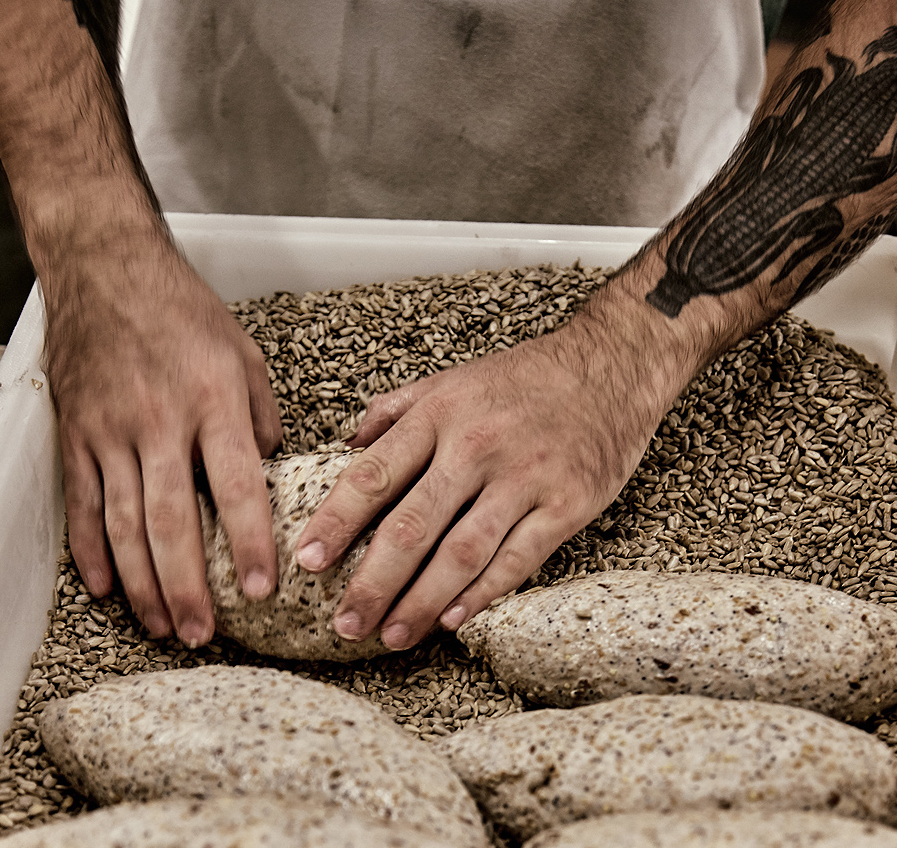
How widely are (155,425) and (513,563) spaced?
0.48m

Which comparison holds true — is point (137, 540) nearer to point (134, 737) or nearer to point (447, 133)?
point (134, 737)

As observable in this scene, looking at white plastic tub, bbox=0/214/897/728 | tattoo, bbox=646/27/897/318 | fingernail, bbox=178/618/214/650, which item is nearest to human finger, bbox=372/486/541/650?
fingernail, bbox=178/618/214/650

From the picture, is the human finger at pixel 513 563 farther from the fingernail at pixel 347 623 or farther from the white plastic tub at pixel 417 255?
the white plastic tub at pixel 417 255

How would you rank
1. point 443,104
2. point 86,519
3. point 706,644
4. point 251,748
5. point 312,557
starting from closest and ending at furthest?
point 251,748 < point 706,644 < point 312,557 < point 86,519 < point 443,104

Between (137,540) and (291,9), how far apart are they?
1.03 m

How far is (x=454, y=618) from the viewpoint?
102cm

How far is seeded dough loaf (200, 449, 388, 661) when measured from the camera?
3.32ft

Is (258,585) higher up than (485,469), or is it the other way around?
(485,469)

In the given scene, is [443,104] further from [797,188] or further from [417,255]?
[797,188]

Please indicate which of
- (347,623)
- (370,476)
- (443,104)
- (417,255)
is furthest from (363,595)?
(443,104)

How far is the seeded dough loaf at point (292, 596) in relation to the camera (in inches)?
39.8

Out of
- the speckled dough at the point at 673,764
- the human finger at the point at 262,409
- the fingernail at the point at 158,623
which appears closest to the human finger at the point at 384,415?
the human finger at the point at 262,409

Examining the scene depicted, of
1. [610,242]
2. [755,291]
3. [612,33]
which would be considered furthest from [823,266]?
[612,33]

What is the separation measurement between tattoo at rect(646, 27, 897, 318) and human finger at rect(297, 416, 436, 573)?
0.47 m
